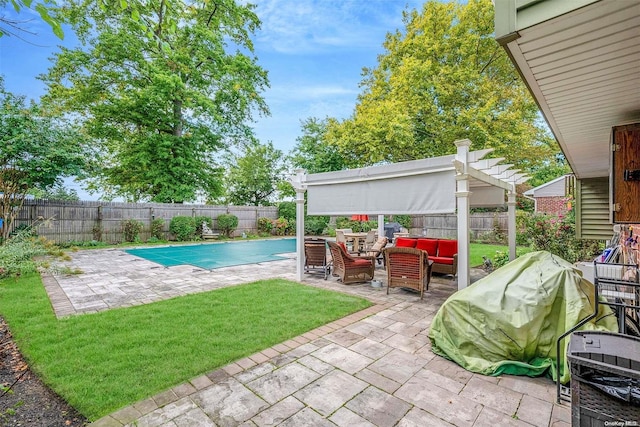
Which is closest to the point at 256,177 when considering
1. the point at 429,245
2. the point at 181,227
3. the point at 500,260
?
the point at 181,227

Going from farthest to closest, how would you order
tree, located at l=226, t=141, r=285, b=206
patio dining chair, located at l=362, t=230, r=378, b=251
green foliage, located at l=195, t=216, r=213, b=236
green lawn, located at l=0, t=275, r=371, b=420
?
tree, located at l=226, t=141, r=285, b=206, green foliage, located at l=195, t=216, r=213, b=236, patio dining chair, located at l=362, t=230, r=378, b=251, green lawn, located at l=0, t=275, r=371, b=420

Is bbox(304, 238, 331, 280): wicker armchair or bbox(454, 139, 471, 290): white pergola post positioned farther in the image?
bbox(304, 238, 331, 280): wicker armchair

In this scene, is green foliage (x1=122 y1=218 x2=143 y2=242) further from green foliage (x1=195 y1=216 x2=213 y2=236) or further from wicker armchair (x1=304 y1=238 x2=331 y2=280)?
wicker armchair (x1=304 y1=238 x2=331 y2=280)

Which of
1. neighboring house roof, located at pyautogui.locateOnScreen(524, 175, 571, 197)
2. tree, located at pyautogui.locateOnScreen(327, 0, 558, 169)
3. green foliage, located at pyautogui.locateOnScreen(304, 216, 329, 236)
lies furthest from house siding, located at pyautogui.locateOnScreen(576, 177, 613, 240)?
green foliage, located at pyautogui.locateOnScreen(304, 216, 329, 236)

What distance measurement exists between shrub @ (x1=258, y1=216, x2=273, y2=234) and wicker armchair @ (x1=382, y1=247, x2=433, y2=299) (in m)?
15.1

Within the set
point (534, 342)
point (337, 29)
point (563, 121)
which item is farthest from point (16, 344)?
point (337, 29)

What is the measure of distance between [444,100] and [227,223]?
520 inches

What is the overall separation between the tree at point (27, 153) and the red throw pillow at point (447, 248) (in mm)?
13605

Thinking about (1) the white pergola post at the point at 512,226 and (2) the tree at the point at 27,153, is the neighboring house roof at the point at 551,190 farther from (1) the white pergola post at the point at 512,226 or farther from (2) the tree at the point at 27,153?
(2) the tree at the point at 27,153

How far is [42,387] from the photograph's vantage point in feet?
8.70

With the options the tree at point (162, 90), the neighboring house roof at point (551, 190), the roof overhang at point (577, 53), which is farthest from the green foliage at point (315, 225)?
Answer: the roof overhang at point (577, 53)

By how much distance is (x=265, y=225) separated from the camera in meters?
20.0

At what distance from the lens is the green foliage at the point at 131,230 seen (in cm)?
1454

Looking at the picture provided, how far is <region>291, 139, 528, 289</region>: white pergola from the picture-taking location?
183 inches
